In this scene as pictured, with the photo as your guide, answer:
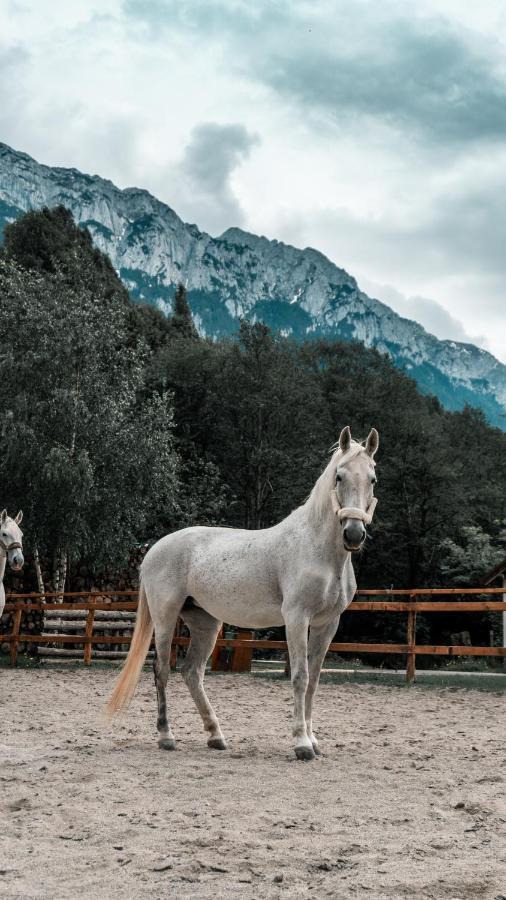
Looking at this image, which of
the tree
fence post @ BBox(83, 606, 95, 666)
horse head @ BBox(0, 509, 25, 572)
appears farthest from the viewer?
the tree

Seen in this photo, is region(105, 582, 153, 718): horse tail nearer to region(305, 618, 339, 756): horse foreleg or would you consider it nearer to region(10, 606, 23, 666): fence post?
region(305, 618, 339, 756): horse foreleg

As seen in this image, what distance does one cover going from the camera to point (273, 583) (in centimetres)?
547

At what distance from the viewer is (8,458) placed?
16.4 m

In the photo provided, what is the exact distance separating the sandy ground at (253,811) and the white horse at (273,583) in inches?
20.0

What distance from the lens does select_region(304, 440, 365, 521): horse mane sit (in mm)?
5121

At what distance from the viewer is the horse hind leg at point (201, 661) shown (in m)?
5.64

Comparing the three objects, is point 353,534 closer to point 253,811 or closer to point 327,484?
point 327,484

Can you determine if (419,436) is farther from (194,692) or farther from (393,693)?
(194,692)

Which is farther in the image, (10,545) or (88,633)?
(88,633)

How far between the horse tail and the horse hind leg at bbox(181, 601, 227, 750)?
329 mm

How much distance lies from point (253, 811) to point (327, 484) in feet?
Answer: 7.29

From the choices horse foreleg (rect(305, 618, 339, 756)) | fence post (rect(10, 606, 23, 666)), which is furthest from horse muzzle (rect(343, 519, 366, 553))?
fence post (rect(10, 606, 23, 666))

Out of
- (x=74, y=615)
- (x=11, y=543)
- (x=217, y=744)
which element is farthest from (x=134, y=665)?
(x=74, y=615)

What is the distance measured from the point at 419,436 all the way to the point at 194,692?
1094 inches
